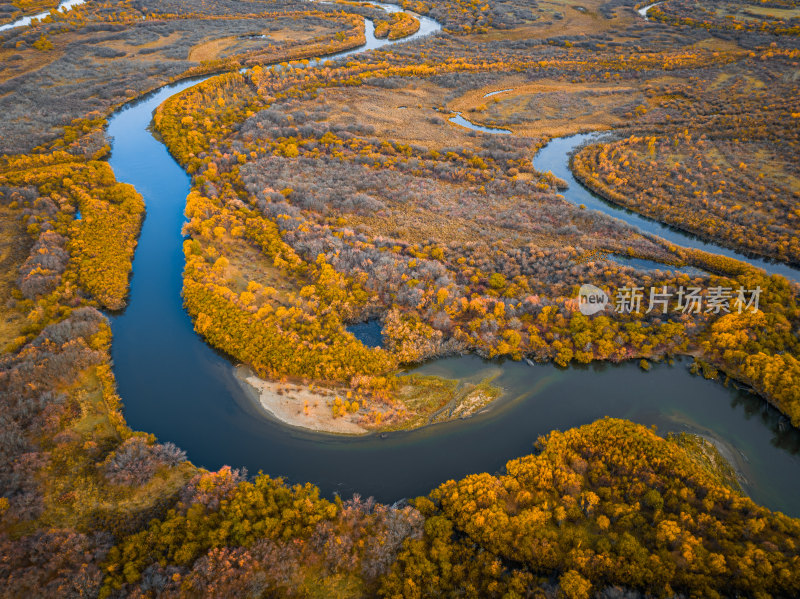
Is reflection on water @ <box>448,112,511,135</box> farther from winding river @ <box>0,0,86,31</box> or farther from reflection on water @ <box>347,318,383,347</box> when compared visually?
winding river @ <box>0,0,86,31</box>

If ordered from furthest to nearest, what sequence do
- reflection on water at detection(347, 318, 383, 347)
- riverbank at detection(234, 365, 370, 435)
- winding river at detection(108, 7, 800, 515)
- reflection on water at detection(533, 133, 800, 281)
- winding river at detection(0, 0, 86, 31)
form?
1. winding river at detection(0, 0, 86, 31)
2. reflection on water at detection(533, 133, 800, 281)
3. reflection on water at detection(347, 318, 383, 347)
4. riverbank at detection(234, 365, 370, 435)
5. winding river at detection(108, 7, 800, 515)

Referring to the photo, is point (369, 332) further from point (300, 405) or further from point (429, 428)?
point (429, 428)

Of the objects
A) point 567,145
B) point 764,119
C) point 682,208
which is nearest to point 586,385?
point 682,208

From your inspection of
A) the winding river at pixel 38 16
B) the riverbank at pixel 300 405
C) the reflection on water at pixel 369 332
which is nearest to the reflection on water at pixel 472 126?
the reflection on water at pixel 369 332

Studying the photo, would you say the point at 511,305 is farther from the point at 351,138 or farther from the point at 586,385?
the point at 351,138

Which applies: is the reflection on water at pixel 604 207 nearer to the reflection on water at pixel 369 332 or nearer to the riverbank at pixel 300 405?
the reflection on water at pixel 369 332

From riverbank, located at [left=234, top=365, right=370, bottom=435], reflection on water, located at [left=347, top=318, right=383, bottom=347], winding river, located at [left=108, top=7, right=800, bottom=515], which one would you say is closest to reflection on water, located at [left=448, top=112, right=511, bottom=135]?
A: reflection on water, located at [left=347, top=318, right=383, bottom=347]
